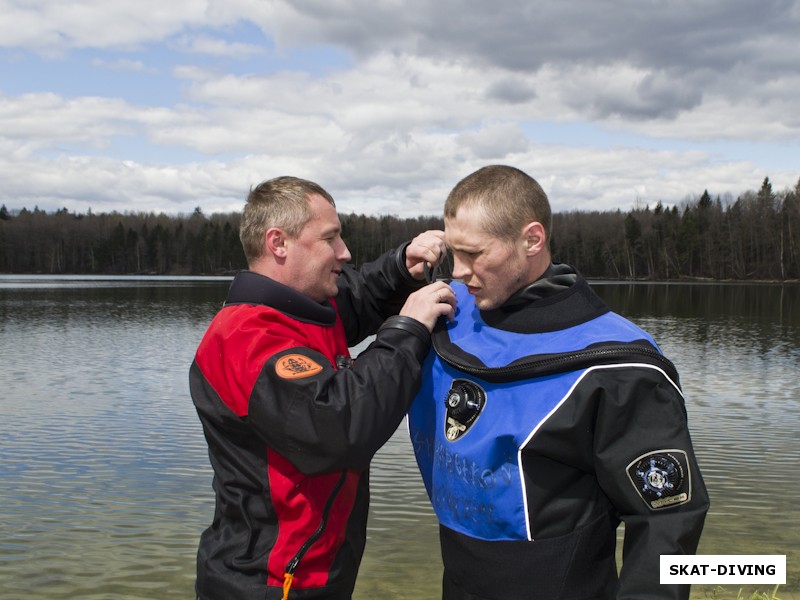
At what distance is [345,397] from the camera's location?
103 inches

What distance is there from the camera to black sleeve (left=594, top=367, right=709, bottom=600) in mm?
2314

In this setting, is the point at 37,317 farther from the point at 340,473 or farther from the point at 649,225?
the point at 649,225

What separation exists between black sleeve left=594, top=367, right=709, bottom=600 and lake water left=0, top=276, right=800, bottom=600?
4624 mm

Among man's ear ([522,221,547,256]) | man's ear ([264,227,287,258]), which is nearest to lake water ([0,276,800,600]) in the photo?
man's ear ([264,227,287,258])

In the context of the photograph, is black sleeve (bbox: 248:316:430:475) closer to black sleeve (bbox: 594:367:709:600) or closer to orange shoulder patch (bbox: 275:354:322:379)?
orange shoulder patch (bbox: 275:354:322:379)

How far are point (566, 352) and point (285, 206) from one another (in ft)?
4.56

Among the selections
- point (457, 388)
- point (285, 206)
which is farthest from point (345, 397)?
point (285, 206)

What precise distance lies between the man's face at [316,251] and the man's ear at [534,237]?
0.85 meters

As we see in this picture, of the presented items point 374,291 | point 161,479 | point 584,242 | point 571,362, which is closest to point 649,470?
point 571,362

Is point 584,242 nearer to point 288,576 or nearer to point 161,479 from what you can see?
point 161,479

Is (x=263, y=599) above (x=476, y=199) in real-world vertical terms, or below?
below

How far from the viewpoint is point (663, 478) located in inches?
91.4

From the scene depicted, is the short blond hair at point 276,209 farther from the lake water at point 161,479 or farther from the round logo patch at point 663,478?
the lake water at point 161,479

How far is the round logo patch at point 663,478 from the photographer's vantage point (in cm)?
232
